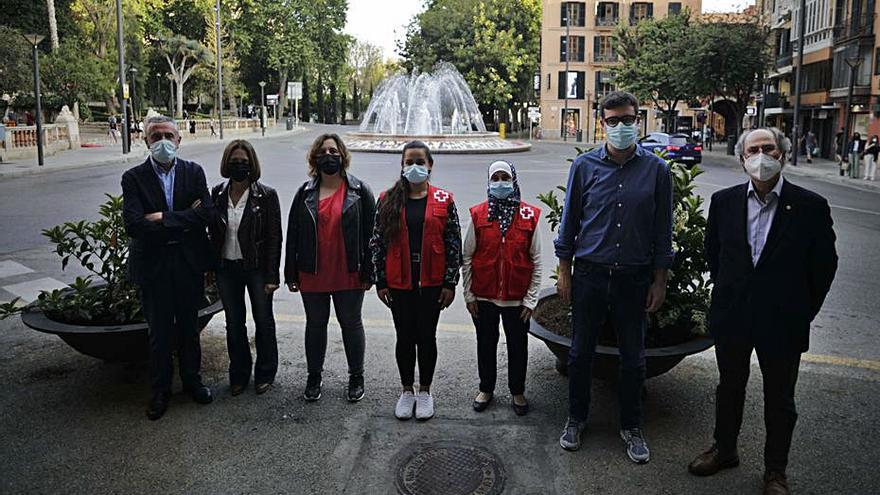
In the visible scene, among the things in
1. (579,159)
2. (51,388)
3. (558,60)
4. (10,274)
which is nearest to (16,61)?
(10,274)

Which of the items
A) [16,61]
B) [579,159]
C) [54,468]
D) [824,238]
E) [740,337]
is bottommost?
[54,468]

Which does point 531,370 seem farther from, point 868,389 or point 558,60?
point 558,60

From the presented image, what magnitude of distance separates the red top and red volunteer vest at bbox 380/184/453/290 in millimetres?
386

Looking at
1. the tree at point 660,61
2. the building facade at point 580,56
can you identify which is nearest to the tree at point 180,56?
the building facade at point 580,56

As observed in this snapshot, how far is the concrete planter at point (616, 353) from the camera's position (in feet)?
15.1

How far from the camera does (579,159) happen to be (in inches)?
169

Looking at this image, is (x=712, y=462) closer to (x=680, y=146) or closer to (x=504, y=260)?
(x=504, y=260)

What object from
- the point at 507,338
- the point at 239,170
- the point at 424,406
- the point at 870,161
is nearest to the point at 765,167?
the point at 507,338

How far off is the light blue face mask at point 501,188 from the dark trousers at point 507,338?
0.69 metres

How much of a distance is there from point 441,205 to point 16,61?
105 ft

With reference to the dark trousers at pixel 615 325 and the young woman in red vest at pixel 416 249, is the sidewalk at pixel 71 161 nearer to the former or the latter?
the young woman in red vest at pixel 416 249

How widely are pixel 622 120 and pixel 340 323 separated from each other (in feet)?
7.52

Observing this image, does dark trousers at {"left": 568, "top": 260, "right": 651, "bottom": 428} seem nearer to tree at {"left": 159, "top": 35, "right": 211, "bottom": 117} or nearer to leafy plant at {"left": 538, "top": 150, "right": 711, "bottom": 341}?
leafy plant at {"left": 538, "top": 150, "right": 711, "bottom": 341}

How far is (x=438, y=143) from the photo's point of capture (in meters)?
34.1
